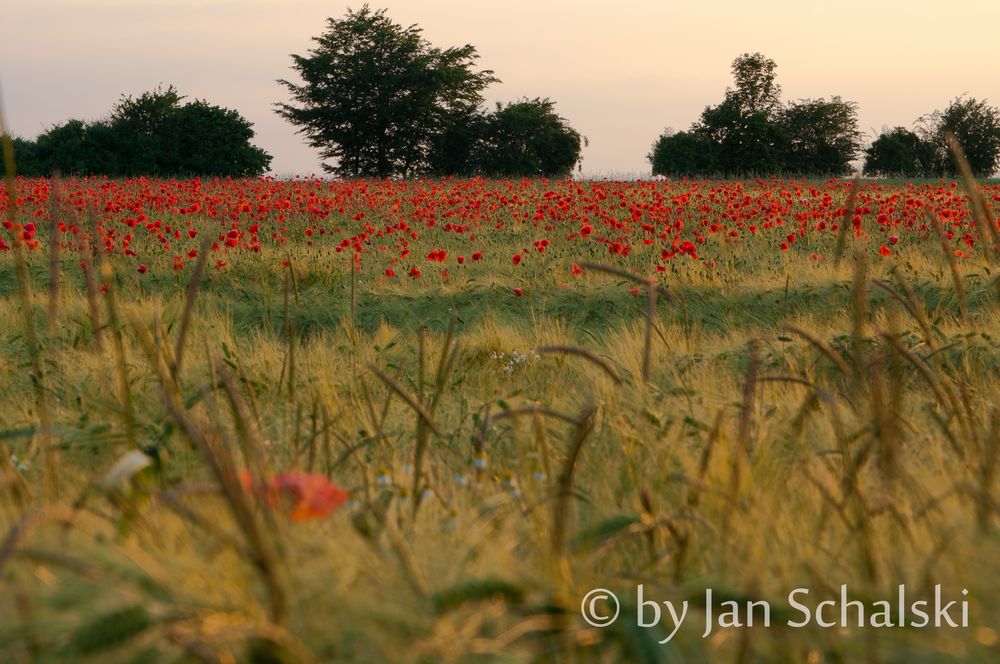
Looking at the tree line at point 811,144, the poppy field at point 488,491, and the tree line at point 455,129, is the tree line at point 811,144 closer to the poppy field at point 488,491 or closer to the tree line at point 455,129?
the tree line at point 455,129

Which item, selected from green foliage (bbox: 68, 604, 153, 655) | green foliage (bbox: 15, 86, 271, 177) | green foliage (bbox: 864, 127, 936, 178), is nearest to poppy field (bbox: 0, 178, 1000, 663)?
green foliage (bbox: 68, 604, 153, 655)

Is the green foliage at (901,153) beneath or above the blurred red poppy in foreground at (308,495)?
above

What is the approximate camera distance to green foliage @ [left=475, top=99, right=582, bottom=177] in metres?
30.6

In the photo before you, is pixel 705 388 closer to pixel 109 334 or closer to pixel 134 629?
pixel 134 629

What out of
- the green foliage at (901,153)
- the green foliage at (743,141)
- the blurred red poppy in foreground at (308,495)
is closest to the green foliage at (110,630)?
the blurred red poppy in foreground at (308,495)

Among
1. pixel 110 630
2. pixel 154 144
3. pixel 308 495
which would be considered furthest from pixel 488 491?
pixel 154 144

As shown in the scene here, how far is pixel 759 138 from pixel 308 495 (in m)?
31.3

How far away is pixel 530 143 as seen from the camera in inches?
1214

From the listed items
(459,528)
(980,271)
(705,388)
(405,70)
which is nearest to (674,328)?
(705,388)

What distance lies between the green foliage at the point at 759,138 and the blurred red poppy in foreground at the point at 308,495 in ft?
84.3

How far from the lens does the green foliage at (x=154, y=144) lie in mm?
25781

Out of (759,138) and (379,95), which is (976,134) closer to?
(759,138)

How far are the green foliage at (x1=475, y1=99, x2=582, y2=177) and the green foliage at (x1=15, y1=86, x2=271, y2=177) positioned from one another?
7427 millimetres

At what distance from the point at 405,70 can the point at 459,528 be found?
3138 cm
